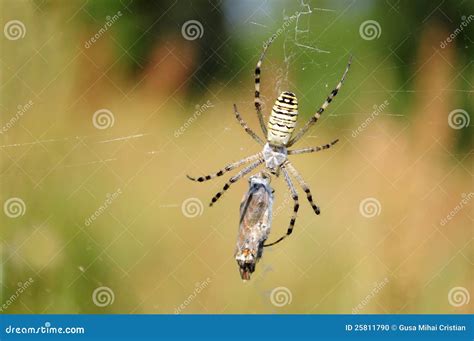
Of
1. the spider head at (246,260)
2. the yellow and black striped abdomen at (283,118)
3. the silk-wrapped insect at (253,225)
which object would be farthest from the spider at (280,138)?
the spider head at (246,260)

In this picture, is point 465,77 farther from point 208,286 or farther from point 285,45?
point 208,286

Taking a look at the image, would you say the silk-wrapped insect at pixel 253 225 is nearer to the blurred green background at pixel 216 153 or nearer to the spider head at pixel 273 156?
the spider head at pixel 273 156

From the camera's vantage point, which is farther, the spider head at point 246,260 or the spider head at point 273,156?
the spider head at point 273,156

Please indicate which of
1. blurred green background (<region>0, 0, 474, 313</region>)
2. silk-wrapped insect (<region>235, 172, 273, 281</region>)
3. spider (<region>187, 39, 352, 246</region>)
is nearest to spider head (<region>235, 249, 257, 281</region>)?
silk-wrapped insect (<region>235, 172, 273, 281</region>)

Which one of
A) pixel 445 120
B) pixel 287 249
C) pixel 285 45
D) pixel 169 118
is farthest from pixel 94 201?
pixel 445 120

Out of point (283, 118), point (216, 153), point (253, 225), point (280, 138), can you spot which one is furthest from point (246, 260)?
point (216, 153)
